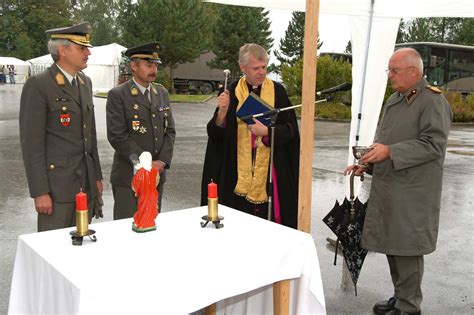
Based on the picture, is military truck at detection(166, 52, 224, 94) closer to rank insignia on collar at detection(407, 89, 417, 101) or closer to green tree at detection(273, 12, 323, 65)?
green tree at detection(273, 12, 323, 65)

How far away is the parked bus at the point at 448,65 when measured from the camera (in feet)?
81.3

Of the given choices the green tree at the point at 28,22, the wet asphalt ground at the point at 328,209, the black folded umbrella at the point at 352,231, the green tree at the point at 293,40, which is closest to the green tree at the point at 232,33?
the green tree at the point at 293,40

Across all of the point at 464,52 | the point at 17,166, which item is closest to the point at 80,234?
the point at 17,166

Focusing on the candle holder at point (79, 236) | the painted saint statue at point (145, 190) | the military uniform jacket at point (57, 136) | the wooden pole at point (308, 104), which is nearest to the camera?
the candle holder at point (79, 236)

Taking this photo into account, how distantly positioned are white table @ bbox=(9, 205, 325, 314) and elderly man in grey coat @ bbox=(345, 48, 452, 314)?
117 cm

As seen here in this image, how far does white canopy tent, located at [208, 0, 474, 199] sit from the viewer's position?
14.1ft

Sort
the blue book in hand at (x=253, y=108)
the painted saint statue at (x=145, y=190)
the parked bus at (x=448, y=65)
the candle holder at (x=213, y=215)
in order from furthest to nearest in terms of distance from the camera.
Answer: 1. the parked bus at (x=448, y=65)
2. the blue book in hand at (x=253, y=108)
3. the candle holder at (x=213, y=215)
4. the painted saint statue at (x=145, y=190)

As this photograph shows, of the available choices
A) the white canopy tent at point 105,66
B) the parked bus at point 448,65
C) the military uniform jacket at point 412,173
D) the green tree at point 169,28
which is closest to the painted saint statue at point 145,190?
the military uniform jacket at point 412,173

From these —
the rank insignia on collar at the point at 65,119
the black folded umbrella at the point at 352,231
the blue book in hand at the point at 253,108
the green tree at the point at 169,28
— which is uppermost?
the green tree at the point at 169,28

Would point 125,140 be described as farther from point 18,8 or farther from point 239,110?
point 18,8

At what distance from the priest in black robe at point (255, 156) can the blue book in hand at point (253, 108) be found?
15cm

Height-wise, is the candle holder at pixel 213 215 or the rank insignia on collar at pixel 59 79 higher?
the rank insignia on collar at pixel 59 79

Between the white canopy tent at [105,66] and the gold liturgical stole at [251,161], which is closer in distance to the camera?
the gold liturgical stole at [251,161]

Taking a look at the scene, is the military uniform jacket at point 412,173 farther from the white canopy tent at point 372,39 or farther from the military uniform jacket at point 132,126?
the military uniform jacket at point 132,126
